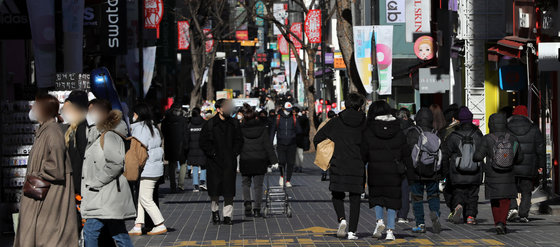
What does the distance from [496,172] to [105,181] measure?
21.5 feet

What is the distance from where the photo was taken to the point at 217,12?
53.1 m

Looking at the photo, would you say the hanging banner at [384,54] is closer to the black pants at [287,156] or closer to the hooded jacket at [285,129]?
the hooded jacket at [285,129]

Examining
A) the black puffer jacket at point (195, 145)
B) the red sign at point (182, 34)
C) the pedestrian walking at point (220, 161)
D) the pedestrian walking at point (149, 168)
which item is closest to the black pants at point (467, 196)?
the pedestrian walking at point (220, 161)

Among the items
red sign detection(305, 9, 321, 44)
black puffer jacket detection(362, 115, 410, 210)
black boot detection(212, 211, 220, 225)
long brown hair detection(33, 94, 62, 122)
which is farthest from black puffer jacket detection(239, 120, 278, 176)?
red sign detection(305, 9, 321, 44)

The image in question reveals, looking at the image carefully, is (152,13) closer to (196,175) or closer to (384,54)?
(384,54)

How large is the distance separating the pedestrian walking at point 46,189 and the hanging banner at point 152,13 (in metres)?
28.1

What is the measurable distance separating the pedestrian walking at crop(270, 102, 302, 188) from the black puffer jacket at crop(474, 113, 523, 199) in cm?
1116

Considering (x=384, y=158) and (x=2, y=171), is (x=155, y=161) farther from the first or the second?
(x=384, y=158)

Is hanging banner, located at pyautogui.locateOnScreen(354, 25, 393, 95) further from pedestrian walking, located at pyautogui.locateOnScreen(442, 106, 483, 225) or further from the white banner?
the white banner

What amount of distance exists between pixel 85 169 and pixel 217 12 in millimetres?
43418

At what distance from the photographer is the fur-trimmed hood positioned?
33.5 feet

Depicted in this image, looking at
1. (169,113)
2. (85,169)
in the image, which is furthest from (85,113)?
(169,113)

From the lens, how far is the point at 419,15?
3797 cm

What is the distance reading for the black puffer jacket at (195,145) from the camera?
79.2 feet
